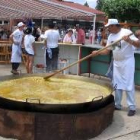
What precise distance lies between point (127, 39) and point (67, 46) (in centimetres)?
590

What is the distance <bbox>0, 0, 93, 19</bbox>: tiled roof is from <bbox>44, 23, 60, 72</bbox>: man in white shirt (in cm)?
335

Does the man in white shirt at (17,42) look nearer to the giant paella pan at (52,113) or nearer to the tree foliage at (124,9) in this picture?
the giant paella pan at (52,113)

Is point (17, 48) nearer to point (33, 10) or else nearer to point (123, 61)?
point (33, 10)

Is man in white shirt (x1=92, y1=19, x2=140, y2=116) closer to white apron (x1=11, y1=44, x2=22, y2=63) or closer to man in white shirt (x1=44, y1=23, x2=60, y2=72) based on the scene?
man in white shirt (x1=44, y1=23, x2=60, y2=72)

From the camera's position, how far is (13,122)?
199 inches

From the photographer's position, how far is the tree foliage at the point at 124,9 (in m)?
27.1

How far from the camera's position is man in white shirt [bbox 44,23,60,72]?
10.7 metres

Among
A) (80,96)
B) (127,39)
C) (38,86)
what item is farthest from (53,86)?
(127,39)

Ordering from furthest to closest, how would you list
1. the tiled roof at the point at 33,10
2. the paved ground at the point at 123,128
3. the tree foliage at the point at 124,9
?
the tree foliage at the point at 124,9 → the tiled roof at the point at 33,10 → the paved ground at the point at 123,128

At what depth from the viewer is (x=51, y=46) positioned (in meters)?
10.8

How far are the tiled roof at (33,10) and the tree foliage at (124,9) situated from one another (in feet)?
40.6

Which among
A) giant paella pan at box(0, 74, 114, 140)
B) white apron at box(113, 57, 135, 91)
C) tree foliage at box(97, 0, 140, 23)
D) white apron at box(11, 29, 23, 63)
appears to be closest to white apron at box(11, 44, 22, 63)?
white apron at box(11, 29, 23, 63)

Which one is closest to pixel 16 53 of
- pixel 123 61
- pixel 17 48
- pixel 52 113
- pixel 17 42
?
pixel 17 48

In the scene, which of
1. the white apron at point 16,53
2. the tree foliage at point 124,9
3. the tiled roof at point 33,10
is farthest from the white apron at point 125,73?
the tree foliage at point 124,9
